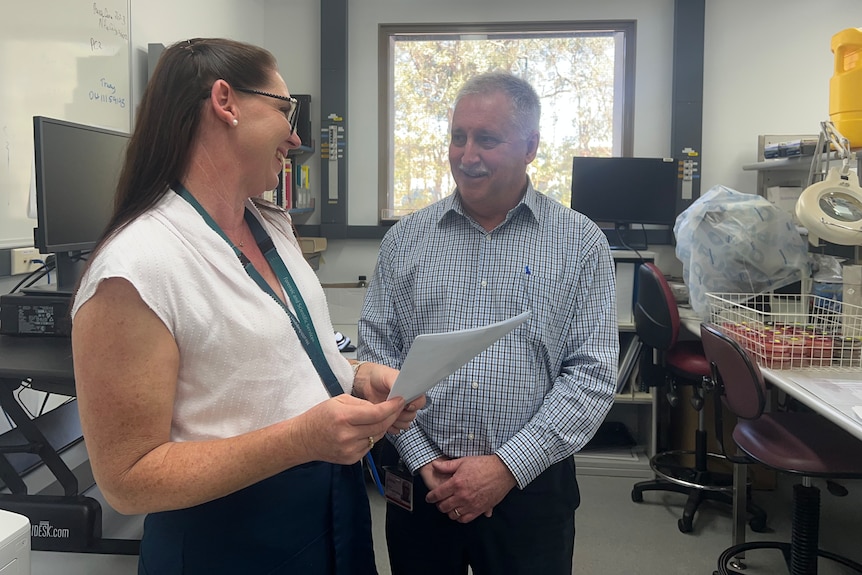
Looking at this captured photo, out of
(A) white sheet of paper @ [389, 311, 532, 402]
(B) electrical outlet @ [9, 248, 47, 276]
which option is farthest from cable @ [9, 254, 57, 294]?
(A) white sheet of paper @ [389, 311, 532, 402]

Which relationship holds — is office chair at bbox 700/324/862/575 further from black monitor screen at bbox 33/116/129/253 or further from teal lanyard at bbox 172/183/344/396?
black monitor screen at bbox 33/116/129/253

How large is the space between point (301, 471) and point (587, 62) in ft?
11.3

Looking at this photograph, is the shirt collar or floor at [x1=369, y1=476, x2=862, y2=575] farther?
floor at [x1=369, y1=476, x2=862, y2=575]

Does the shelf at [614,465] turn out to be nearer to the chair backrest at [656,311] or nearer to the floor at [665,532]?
the floor at [665,532]

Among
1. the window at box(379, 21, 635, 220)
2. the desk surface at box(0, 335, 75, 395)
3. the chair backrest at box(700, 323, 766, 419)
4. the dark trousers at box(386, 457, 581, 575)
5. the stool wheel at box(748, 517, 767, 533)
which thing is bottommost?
the stool wheel at box(748, 517, 767, 533)

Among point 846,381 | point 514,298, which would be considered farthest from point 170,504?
point 846,381

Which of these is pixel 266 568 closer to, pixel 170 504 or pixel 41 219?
pixel 170 504

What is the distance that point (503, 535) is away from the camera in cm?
137

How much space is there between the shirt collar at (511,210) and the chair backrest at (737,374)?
97cm

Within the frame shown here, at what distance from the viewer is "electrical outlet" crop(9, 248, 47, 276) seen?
6.47ft

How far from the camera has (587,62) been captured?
384 centimetres

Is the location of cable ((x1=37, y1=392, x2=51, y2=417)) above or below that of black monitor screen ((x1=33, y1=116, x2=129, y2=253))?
below

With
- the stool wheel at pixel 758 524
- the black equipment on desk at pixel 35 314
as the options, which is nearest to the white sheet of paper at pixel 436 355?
the black equipment on desk at pixel 35 314

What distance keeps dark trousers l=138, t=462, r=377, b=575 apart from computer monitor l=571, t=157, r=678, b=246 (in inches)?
111
